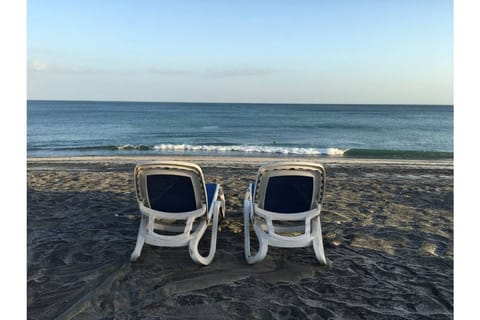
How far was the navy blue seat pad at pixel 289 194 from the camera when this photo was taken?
4.02 meters

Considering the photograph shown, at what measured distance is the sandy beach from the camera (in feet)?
11.0

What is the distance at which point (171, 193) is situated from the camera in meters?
4.06

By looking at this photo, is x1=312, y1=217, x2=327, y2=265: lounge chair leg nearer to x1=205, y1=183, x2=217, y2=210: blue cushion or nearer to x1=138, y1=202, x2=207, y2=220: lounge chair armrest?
x1=138, y1=202, x2=207, y2=220: lounge chair armrest

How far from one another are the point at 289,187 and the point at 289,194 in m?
0.09

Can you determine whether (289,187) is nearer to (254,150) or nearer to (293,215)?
(293,215)

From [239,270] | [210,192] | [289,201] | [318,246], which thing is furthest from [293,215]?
[210,192]

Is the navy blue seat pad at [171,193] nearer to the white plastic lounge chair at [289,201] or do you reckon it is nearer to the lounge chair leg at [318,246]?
the white plastic lounge chair at [289,201]

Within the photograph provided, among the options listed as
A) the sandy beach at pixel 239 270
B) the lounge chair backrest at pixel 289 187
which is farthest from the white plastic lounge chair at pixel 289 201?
the sandy beach at pixel 239 270

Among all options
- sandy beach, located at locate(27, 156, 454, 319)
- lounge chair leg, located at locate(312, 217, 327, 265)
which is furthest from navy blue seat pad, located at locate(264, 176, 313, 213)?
sandy beach, located at locate(27, 156, 454, 319)

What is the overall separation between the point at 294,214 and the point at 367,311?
4.05 feet

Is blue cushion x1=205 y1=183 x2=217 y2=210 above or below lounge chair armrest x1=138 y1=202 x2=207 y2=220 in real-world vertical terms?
above
